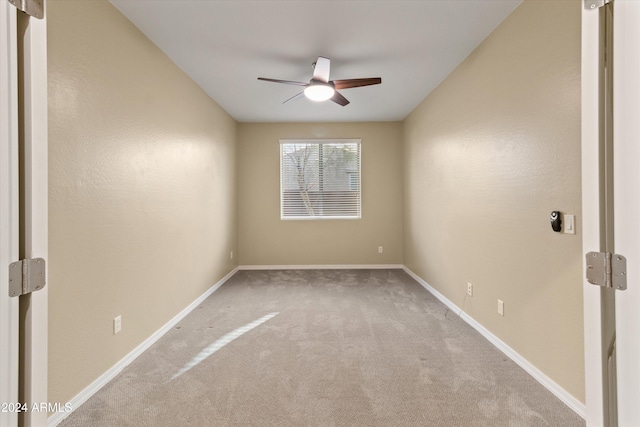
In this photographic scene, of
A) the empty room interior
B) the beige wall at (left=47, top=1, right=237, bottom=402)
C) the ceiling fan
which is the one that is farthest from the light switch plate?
the beige wall at (left=47, top=1, right=237, bottom=402)

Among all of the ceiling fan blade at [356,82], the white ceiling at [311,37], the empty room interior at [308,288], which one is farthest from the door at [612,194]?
the ceiling fan blade at [356,82]

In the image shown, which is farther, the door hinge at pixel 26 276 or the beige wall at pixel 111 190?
the beige wall at pixel 111 190

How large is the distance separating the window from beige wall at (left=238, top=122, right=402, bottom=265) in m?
0.13

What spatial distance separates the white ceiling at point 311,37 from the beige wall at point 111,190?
301 millimetres

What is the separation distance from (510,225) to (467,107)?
1297 mm

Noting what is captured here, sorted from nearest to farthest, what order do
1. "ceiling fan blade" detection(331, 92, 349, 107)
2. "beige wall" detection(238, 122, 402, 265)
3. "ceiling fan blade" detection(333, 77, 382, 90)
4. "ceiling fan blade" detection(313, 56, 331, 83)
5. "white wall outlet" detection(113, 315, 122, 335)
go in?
1. "white wall outlet" detection(113, 315, 122, 335)
2. "ceiling fan blade" detection(313, 56, 331, 83)
3. "ceiling fan blade" detection(333, 77, 382, 90)
4. "ceiling fan blade" detection(331, 92, 349, 107)
5. "beige wall" detection(238, 122, 402, 265)

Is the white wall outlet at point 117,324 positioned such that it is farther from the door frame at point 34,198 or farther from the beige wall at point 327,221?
the beige wall at point 327,221

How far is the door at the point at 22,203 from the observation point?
0.72 m

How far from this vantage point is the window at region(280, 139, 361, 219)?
5.00 metres

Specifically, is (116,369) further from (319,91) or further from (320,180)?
(320,180)

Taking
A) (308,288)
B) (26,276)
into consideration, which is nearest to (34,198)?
(26,276)

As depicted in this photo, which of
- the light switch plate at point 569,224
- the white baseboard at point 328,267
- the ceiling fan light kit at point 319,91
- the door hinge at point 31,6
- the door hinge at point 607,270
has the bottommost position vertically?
the white baseboard at point 328,267

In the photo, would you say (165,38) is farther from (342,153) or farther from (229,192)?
(342,153)

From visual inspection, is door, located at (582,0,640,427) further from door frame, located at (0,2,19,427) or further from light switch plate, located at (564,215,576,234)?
door frame, located at (0,2,19,427)
